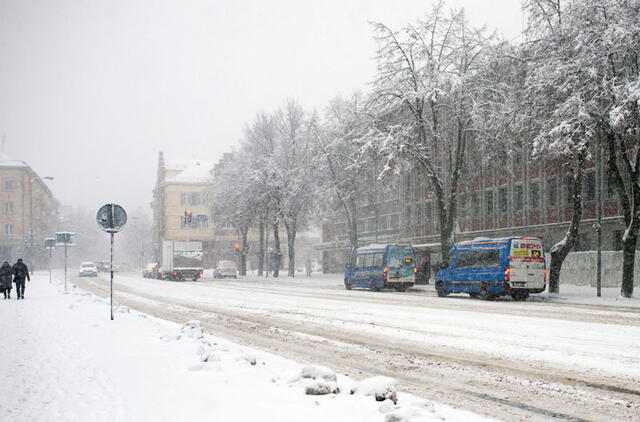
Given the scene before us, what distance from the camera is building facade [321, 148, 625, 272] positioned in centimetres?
3450

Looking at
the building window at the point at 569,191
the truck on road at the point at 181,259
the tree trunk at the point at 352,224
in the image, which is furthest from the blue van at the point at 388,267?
the truck on road at the point at 181,259

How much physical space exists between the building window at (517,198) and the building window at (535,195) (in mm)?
1099

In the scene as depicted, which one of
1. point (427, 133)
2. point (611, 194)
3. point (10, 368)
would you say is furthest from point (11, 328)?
point (611, 194)

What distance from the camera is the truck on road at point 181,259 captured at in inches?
1951

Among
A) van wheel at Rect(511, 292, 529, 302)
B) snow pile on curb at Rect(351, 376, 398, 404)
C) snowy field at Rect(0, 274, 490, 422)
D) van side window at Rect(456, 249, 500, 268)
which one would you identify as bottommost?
van wheel at Rect(511, 292, 529, 302)

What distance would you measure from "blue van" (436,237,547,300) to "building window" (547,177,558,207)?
1524 centimetres

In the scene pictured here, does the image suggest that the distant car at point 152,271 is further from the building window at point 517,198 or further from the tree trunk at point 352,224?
the building window at point 517,198

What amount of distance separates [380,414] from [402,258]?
1043 inches

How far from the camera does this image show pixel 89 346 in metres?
10.3

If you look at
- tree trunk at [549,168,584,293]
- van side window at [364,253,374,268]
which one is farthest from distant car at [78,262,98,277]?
tree trunk at [549,168,584,293]

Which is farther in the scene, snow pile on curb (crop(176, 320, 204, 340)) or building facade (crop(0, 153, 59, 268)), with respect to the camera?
building facade (crop(0, 153, 59, 268))

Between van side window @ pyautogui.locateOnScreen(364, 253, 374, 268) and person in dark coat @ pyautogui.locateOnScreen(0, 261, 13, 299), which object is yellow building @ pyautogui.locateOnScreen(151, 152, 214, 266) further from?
person in dark coat @ pyautogui.locateOnScreen(0, 261, 13, 299)

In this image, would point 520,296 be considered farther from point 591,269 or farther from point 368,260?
point 368,260

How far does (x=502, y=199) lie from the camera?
4378 cm
